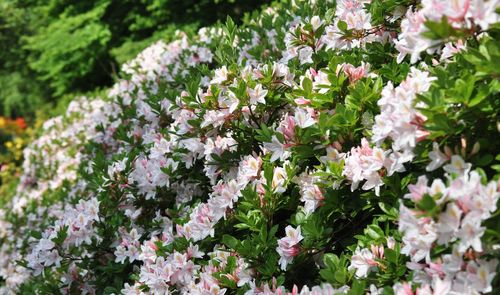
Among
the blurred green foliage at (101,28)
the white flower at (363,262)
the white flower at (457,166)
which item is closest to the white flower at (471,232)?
the white flower at (457,166)

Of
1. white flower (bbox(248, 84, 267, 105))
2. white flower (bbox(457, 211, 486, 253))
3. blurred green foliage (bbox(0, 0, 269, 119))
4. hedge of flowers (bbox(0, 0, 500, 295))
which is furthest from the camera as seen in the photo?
blurred green foliage (bbox(0, 0, 269, 119))

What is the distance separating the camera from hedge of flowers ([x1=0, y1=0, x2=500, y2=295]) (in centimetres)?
133

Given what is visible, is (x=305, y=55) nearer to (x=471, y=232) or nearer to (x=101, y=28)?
(x=471, y=232)

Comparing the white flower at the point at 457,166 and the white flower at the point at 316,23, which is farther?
the white flower at the point at 316,23

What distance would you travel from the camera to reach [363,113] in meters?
1.81

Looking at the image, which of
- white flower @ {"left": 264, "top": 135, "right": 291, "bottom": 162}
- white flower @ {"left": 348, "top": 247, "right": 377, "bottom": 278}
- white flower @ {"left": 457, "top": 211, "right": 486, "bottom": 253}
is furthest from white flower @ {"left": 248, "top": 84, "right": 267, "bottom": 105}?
white flower @ {"left": 457, "top": 211, "right": 486, "bottom": 253}

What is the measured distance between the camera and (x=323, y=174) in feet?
5.72

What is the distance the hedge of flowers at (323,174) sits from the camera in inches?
52.2

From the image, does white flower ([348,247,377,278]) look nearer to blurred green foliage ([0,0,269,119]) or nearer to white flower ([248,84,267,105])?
white flower ([248,84,267,105])

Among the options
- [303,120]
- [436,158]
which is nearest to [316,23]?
[303,120]

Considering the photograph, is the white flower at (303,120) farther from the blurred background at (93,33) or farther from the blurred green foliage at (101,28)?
the blurred green foliage at (101,28)

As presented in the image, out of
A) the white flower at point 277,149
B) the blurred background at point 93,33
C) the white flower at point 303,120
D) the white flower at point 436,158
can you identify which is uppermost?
the white flower at point 436,158

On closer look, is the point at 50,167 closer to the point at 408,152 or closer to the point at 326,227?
the point at 326,227

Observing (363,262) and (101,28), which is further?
(101,28)
